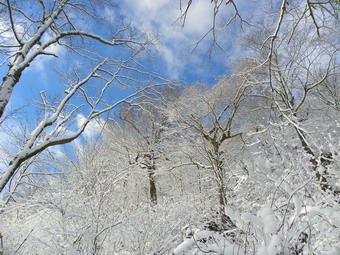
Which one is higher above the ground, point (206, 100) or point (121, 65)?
point (206, 100)

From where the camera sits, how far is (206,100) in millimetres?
9461

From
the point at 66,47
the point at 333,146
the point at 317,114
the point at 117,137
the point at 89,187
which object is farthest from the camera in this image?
the point at 117,137

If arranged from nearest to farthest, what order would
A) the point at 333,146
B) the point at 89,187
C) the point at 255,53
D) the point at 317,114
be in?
the point at 333,146 → the point at 89,187 → the point at 255,53 → the point at 317,114

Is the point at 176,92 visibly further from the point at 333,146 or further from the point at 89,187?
the point at 333,146

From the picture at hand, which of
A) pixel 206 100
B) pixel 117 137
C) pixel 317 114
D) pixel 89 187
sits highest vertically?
pixel 117 137

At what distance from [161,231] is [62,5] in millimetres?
5144

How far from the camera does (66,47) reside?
221 inches

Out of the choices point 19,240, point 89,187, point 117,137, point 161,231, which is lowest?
point 161,231

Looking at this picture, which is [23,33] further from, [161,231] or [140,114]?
[140,114]

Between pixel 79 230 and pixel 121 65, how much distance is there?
395cm

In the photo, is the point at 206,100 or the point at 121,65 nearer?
the point at 121,65

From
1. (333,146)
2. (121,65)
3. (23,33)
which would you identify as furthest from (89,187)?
(333,146)

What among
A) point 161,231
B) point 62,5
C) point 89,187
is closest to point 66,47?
point 62,5

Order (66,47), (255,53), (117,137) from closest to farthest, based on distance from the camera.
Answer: (66,47) < (255,53) < (117,137)
